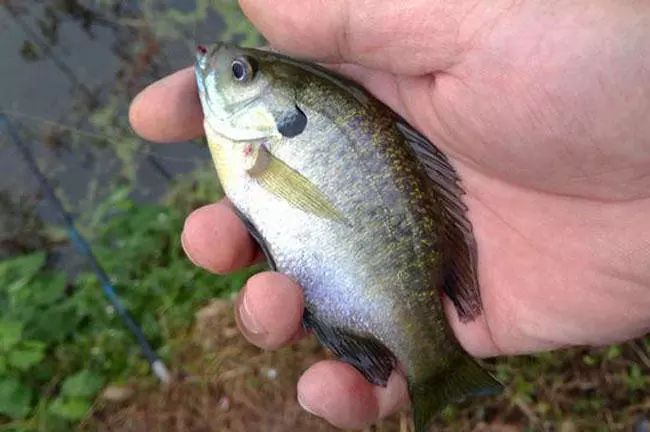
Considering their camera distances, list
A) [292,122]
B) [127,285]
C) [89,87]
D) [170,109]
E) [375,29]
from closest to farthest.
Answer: [375,29] < [292,122] < [170,109] < [127,285] < [89,87]

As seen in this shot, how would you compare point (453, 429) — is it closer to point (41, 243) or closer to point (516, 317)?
point (516, 317)

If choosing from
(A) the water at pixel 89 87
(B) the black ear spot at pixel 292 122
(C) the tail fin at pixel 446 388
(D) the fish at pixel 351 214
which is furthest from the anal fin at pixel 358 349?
(A) the water at pixel 89 87

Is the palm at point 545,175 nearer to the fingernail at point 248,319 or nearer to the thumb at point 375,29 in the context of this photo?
the thumb at point 375,29

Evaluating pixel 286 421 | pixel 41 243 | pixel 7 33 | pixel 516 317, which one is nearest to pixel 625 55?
pixel 516 317

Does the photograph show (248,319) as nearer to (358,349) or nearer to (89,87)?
(358,349)

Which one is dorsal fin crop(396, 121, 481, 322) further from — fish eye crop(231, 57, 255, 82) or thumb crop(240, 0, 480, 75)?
fish eye crop(231, 57, 255, 82)

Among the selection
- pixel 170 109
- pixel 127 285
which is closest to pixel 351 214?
pixel 170 109
